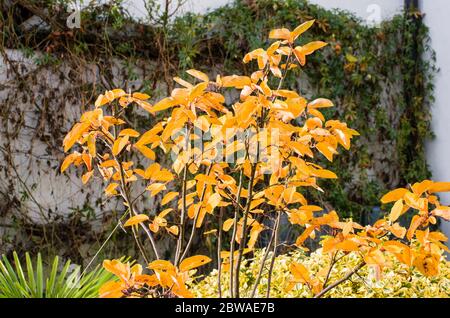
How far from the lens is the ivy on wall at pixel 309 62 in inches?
132

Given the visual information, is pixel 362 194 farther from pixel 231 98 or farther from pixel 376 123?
pixel 231 98

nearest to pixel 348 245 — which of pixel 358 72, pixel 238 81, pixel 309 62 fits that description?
pixel 238 81

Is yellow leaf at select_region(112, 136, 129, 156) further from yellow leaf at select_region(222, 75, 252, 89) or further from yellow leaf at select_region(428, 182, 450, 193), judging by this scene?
yellow leaf at select_region(428, 182, 450, 193)

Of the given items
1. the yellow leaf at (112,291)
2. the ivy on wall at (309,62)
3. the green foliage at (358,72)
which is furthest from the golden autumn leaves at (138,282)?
the green foliage at (358,72)

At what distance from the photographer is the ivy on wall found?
3348 mm

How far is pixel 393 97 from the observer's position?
4.53m

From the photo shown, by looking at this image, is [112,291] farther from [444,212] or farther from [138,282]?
[444,212]

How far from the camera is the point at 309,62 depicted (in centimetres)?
412

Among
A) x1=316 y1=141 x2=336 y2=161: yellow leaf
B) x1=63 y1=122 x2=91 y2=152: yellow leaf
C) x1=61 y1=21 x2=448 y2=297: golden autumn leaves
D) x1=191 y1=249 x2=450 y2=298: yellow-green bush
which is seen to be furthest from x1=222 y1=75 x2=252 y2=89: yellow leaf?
x1=191 y1=249 x2=450 y2=298: yellow-green bush

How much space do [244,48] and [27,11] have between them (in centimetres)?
136

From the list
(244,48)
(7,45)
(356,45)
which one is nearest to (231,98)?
(244,48)

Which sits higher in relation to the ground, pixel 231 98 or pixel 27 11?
pixel 27 11

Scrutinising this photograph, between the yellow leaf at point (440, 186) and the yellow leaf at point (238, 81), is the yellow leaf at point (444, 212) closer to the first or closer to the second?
the yellow leaf at point (440, 186)
